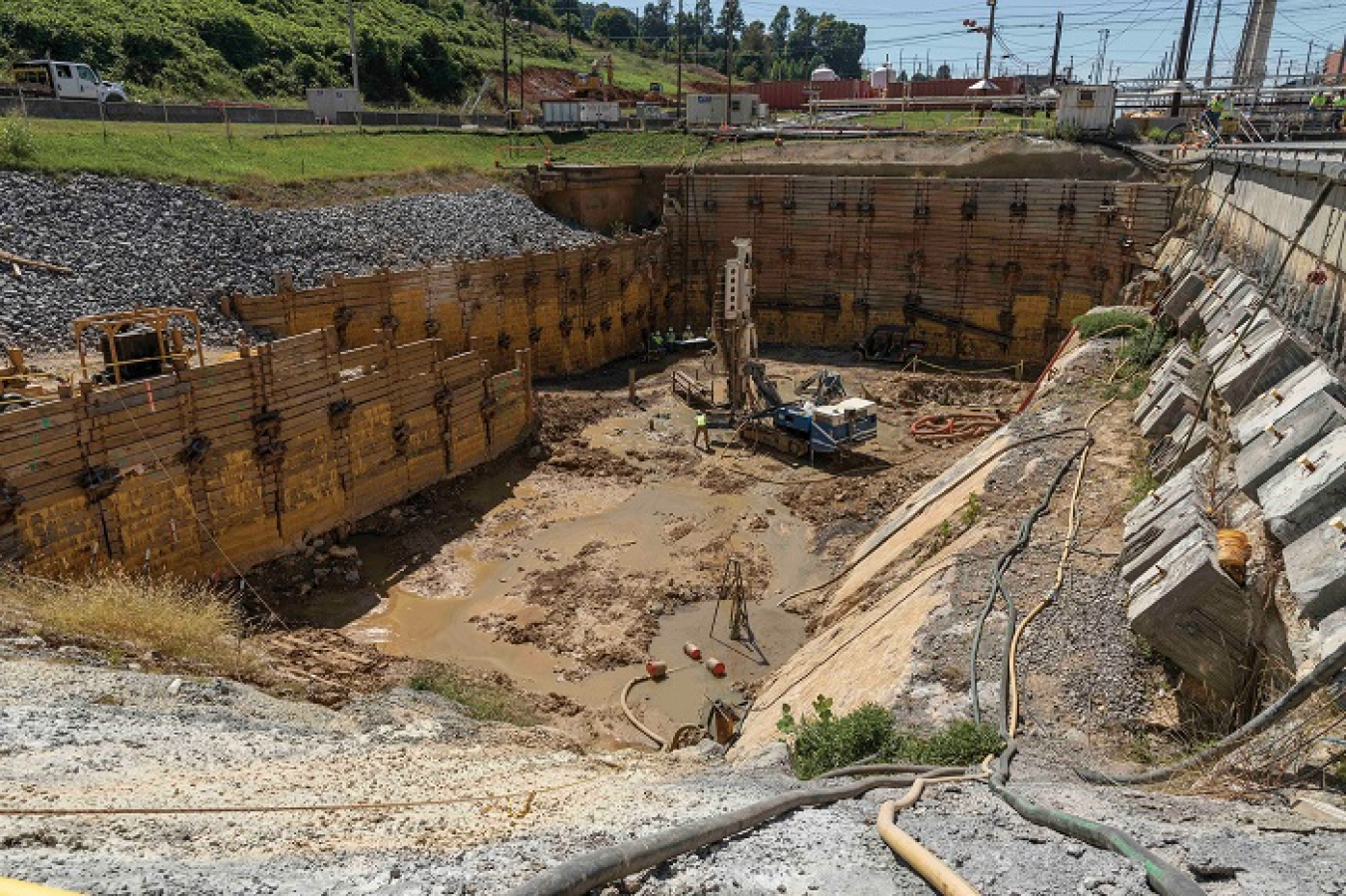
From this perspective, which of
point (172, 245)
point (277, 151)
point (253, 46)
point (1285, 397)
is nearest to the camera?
point (1285, 397)

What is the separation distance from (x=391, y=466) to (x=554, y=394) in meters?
7.39

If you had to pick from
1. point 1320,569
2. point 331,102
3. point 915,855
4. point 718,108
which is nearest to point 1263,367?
point 1320,569

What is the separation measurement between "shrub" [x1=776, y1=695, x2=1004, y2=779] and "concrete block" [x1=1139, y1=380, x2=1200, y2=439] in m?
5.93

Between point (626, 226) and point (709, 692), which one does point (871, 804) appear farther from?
point (626, 226)

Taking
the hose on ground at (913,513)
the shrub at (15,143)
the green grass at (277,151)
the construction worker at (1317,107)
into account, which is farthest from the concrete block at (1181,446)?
the shrub at (15,143)

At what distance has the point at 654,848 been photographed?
3.96 metres

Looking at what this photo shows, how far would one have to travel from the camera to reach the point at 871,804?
493 centimetres

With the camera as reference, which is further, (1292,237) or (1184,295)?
(1184,295)

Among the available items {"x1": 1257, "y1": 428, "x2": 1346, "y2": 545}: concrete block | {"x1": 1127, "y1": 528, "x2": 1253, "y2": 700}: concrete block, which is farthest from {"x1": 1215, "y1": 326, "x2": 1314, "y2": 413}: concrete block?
{"x1": 1127, "y1": 528, "x2": 1253, "y2": 700}: concrete block

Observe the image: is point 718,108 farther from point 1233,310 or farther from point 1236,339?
point 1236,339

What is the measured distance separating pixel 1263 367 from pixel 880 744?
225 inches

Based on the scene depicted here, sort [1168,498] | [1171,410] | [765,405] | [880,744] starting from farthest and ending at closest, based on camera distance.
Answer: [765,405] → [1171,410] → [1168,498] → [880,744]

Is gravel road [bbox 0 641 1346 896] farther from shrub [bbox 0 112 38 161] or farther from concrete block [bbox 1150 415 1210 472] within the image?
shrub [bbox 0 112 38 161]

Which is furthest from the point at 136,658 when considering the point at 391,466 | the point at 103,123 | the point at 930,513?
the point at 103,123
